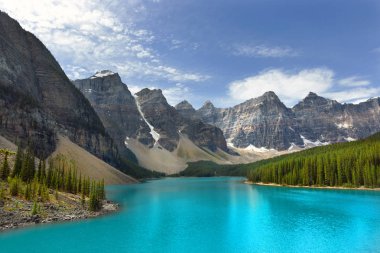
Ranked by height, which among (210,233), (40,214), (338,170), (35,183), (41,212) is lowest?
(210,233)

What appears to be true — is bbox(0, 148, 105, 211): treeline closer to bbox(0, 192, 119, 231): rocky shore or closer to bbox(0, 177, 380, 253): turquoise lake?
bbox(0, 192, 119, 231): rocky shore

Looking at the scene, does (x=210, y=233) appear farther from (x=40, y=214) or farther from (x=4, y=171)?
(x=4, y=171)

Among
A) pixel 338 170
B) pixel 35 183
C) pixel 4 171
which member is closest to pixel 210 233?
pixel 35 183

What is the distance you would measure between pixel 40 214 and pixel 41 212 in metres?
1.00

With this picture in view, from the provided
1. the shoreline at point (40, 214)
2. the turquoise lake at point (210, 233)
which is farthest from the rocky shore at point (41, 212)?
the turquoise lake at point (210, 233)

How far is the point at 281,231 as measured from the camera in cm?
5709

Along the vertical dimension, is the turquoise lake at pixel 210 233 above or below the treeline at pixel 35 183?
below

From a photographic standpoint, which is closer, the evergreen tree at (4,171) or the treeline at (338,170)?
the evergreen tree at (4,171)

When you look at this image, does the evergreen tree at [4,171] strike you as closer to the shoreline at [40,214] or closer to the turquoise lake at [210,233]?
the shoreline at [40,214]

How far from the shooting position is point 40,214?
200ft

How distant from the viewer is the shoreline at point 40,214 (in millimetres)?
55406

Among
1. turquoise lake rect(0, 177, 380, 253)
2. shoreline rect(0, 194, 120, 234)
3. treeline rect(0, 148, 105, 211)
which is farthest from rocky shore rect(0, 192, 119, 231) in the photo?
turquoise lake rect(0, 177, 380, 253)

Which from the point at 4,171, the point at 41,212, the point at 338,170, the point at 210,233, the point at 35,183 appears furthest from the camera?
the point at 338,170

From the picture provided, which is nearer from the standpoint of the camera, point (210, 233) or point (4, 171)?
point (210, 233)
